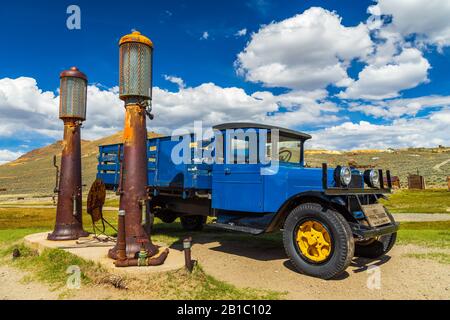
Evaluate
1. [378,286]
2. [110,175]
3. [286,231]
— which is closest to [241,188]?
[286,231]

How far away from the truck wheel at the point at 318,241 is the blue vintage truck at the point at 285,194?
1 centimetres

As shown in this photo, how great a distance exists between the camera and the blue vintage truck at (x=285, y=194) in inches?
218

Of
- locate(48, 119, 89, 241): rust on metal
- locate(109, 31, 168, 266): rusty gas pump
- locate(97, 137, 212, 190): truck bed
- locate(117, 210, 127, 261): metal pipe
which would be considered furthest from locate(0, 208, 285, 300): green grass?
locate(97, 137, 212, 190): truck bed

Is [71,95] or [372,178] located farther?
[71,95]

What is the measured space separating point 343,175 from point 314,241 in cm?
119

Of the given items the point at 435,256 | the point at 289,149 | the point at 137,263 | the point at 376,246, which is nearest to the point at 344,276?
the point at 376,246

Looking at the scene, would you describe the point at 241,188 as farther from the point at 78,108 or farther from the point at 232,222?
the point at 78,108

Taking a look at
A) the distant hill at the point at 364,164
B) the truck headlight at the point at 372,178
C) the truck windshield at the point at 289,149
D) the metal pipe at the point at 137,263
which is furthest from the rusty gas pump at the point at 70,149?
the distant hill at the point at 364,164

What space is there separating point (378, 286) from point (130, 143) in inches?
178

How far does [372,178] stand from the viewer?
6543 millimetres

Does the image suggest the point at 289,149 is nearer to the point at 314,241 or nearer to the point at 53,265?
the point at 314,241

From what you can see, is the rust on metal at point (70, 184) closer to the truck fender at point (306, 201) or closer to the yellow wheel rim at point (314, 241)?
the truck fender at point (306, 201)

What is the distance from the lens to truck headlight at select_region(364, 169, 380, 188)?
6.52 meters

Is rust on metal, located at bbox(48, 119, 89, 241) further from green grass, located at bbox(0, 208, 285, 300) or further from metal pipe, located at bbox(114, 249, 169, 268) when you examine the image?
metal pipe, located at bbox(114, 249, 169, 268)
